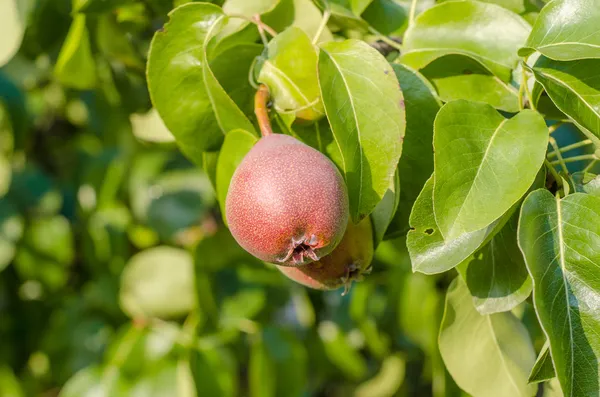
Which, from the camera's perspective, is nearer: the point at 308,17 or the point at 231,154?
the point at 231,154

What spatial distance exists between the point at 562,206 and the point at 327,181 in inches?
8.7

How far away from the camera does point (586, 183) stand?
2.34ft

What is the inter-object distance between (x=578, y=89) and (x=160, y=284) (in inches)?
40.5

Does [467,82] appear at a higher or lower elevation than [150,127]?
higher

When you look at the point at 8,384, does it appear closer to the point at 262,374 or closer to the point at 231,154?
the point at 262,374

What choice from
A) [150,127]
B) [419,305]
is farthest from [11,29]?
[419,305]

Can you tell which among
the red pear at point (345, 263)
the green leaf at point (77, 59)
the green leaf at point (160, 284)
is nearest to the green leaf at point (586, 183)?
the red pear at point (345, 263)

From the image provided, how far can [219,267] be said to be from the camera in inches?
58.3

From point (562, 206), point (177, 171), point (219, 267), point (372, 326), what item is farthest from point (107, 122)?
point (562, 206)

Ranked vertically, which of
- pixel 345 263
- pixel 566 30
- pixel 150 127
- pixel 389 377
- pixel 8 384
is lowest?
pixel 8 384

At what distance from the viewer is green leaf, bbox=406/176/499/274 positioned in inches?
25.4

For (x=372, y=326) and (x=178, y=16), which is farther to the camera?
(x=372, y=326)

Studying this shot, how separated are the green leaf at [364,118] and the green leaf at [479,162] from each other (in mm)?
50

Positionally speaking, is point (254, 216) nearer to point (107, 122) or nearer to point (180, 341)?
point (180, 341)
